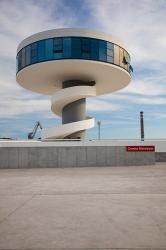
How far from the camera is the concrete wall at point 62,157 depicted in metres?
24.8

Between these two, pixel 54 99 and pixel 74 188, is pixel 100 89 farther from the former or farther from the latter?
pixel 74 188

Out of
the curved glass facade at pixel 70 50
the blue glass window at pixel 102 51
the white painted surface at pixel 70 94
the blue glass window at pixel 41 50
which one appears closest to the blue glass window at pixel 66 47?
the curved glass facade at pixel 70 50

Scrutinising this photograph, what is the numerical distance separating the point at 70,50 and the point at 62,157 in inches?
465

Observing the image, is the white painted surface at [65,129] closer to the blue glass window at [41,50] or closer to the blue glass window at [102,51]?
the blue glass window at [102,51]

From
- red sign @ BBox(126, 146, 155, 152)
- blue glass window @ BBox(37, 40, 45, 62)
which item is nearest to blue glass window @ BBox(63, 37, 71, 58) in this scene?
blue glass window @ BBox(37, 40, 45, 62)

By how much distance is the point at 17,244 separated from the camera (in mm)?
5371

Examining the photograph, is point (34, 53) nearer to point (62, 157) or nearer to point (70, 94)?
point (70, 94)

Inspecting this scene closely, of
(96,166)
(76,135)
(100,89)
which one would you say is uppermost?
(100,89)

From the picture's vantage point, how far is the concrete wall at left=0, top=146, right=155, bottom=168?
2475cm

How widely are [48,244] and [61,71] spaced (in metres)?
27.7

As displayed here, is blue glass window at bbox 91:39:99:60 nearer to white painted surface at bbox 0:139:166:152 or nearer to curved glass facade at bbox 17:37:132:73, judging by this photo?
curved glass facade at bbox 17:37:132:73

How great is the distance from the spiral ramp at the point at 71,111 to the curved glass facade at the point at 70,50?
3520mm

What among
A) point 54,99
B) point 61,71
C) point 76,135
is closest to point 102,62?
point 61,71

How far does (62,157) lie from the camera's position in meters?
25.1
